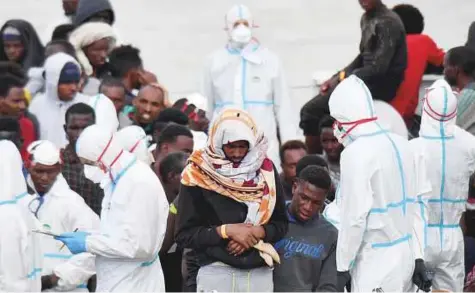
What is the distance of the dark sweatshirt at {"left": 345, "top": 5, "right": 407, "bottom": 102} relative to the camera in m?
13.6

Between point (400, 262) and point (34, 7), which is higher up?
point (34, 7)

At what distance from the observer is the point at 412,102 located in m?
14.1

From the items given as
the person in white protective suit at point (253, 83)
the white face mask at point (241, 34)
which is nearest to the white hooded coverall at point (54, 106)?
the person in white protective suit at point (253, 83)

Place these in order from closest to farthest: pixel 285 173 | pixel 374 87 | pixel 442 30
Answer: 1. pixel 285 173
2. pixel 374 87
3. pixel 442 30

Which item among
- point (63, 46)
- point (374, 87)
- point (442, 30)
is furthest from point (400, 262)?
point (442, 30)

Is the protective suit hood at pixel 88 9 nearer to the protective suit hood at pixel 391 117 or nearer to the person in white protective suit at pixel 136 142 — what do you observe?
the person in white protective suit at pixel 136 142

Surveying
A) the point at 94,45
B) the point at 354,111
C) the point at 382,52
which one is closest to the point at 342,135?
the point at 354,111

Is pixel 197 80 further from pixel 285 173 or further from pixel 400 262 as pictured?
pixel 400 262

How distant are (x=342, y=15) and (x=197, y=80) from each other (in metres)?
1.49

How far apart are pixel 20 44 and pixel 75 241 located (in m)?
4.60

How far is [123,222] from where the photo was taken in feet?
33.8

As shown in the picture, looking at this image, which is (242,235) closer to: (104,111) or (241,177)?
(241,177)

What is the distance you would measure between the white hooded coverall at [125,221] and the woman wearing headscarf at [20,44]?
14.2ft

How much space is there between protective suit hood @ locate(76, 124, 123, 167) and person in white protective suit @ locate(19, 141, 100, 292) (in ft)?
2.51
